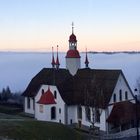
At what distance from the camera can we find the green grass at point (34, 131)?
90.9 feet

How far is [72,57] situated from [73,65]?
1020mm

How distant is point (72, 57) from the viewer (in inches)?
1923

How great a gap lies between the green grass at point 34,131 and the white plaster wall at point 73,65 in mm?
16487

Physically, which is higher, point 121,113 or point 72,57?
point 72,57

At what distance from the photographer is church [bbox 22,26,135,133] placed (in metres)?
42.0

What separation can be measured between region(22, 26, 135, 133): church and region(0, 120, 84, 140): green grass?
8.97m

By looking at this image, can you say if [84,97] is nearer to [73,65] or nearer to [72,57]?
[73,65]

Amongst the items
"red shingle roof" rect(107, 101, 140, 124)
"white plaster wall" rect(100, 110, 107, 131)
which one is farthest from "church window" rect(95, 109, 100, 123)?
"red shingle roof" rect(107, 101, 140, 124)

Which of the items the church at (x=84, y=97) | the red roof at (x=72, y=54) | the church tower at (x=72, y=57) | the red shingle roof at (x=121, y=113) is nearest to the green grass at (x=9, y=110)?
the church at (x=84, y=97)

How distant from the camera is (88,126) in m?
43.8

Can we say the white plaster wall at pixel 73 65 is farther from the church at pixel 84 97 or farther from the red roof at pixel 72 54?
the red roof at pixel 72 54

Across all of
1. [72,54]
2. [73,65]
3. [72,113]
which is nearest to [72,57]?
[72,54]

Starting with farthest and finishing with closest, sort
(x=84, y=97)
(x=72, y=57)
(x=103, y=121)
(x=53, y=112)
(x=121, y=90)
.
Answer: (x=72, y=57) → (x=53, y=112) → (x=84, y=97) → (x=121, y=90) → (x=103, y=121)

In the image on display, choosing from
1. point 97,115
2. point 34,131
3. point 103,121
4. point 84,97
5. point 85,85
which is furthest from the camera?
point 85,85
